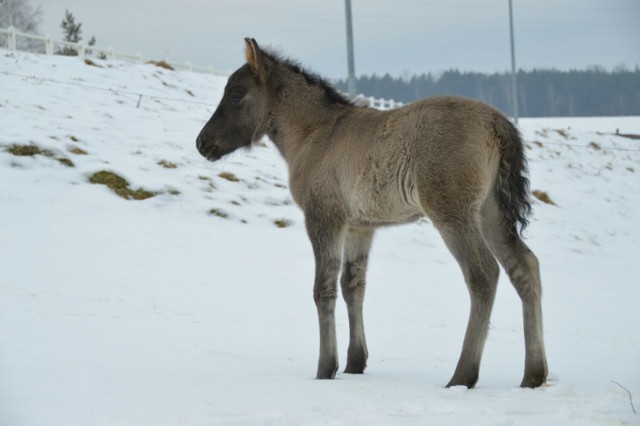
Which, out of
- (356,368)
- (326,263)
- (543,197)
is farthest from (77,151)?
(543,197)

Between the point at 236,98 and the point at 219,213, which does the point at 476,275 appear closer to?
the point at 236,98

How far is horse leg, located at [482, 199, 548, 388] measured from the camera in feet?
18.7

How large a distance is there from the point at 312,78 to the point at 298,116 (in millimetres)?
506

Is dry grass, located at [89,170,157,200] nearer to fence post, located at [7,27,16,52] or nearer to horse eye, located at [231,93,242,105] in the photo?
horse eye, located at [231,93,242,105]

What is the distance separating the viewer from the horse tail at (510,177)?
5930mm

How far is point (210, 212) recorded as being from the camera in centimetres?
1364

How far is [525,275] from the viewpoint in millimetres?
5977

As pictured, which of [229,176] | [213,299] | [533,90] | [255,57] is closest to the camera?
[255,57]

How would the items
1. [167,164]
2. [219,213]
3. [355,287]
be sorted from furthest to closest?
[167,164]
[219,213]
[355,287]

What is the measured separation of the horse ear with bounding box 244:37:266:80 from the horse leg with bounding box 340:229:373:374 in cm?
195

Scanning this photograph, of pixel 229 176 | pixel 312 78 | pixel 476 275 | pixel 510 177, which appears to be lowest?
pixel 229 176

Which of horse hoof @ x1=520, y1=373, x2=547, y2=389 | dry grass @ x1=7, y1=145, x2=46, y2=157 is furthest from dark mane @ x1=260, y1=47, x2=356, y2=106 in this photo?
dry grass @ x1=7, y1=145, x2=46, y2=157

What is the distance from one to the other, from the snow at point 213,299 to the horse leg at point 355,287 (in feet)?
0.79

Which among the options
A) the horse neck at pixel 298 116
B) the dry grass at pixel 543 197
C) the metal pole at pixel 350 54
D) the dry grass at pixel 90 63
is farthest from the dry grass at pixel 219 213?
the dry grass at pixel 90 63
